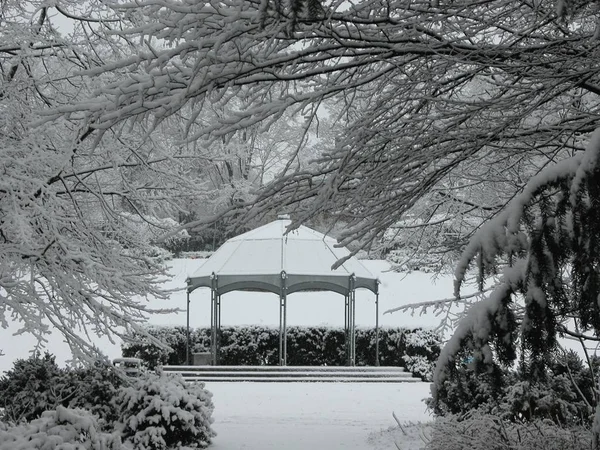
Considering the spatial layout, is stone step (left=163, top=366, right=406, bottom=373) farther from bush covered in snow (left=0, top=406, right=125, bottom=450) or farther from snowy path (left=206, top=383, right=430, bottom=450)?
bush covered in snow (left=0, top=406, right=125, bottom=450)

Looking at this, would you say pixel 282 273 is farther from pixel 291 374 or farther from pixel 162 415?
pixel 162 415

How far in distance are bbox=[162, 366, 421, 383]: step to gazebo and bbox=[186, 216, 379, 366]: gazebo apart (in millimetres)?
517

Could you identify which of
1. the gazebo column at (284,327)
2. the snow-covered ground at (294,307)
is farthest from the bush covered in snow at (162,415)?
the snow-covered ground at (294,307)

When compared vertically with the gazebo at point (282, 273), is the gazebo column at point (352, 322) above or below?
below

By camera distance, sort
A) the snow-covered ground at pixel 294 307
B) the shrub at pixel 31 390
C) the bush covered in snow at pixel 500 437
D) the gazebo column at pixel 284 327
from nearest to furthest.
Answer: the bush covered in snow at pixel 500 437, the shrub at pixel 31 390, the gazebo column at pixel 284 327, the snow-covered ground at pixel 294 307

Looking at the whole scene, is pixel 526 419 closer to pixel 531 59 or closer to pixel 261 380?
pixel 531 59

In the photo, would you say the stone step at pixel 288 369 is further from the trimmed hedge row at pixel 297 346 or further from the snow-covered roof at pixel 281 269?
the snow-covered roof at pixel 281 269

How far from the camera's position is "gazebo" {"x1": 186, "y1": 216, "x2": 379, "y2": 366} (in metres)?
17.2

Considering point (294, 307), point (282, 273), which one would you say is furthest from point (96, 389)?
point (294, 307)

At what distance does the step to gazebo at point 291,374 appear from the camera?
685 inches

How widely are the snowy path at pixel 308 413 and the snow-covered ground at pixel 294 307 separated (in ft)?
28.4

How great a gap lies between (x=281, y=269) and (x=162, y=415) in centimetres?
887

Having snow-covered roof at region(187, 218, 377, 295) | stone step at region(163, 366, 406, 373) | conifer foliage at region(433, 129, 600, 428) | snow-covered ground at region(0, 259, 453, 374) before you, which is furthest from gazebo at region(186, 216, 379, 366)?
conifer foliage at region(433, 129, 600, 428)

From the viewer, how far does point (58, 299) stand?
8352 mm
